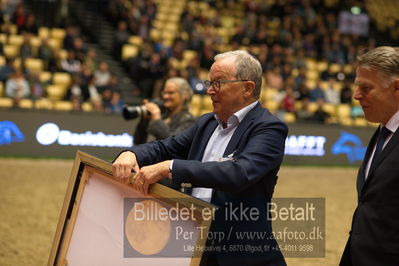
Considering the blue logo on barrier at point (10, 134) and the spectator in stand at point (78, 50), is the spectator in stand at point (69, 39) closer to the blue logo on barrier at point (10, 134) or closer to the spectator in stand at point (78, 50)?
the spectator in stand at point (78, 50)

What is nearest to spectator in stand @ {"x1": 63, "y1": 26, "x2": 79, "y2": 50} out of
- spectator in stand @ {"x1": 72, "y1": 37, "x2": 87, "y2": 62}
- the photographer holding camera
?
spectator in stand @ {"x1": 72, "y1": 37, "x2": 87, "y2": 62}

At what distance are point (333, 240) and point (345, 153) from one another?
839 cm

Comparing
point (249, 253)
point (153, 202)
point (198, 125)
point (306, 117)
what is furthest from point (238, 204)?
point (306, 117)

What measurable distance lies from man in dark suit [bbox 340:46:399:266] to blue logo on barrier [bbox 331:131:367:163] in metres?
12.2

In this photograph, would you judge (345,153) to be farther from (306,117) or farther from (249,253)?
(249,253)

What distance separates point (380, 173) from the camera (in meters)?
2.34

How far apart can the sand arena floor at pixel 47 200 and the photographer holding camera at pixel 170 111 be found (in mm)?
1713

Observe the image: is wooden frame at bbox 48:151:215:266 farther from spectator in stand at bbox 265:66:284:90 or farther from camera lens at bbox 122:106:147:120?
spectator in stand at bbox 265:66:284:90

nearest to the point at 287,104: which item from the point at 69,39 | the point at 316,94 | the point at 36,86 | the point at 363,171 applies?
the point at 316,94

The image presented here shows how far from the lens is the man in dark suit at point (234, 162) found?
2441mm

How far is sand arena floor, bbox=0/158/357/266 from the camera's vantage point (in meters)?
5.71

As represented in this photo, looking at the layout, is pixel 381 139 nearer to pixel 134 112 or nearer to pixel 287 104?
pixel 134 112

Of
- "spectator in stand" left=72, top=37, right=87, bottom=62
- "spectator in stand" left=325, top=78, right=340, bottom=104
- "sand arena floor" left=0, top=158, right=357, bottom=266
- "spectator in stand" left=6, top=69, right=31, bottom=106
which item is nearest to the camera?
"sand arena floor" left=0, top=158, right=357, bottom=266

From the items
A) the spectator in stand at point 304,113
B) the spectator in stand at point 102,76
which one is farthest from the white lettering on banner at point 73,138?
the spectator in stand at point 304,113
